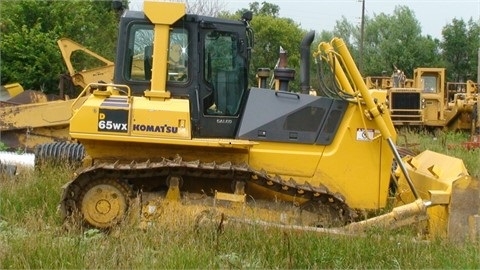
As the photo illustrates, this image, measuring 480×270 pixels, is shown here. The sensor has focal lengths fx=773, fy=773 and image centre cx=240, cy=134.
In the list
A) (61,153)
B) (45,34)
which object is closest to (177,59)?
(61,153)

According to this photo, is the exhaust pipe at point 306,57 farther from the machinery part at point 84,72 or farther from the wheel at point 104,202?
the machinery part at point 84,72

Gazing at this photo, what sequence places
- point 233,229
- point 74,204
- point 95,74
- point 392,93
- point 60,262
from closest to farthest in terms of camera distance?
point 60,262 → point 233,229 → point 74,204 → point 95,74 → point 392,93

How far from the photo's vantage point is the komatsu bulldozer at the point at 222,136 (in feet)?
25.1

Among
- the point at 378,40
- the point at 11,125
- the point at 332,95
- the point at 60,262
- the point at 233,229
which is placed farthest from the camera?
the point at 378,40

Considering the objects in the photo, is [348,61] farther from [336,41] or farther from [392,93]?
[392,93]

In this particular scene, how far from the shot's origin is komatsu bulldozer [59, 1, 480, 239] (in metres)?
7.65

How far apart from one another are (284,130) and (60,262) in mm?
2987

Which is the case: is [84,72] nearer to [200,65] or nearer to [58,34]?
[200,65]

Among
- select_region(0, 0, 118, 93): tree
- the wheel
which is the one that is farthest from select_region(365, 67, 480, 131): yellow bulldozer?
the wheel

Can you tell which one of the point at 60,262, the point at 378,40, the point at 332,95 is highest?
the point at 378,40

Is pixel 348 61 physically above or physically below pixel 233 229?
above

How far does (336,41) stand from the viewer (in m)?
8.31

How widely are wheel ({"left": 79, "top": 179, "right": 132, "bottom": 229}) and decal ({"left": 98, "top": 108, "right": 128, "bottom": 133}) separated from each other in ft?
1.77

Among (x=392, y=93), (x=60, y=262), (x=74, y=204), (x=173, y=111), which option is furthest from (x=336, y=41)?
(x=392, y=93)
